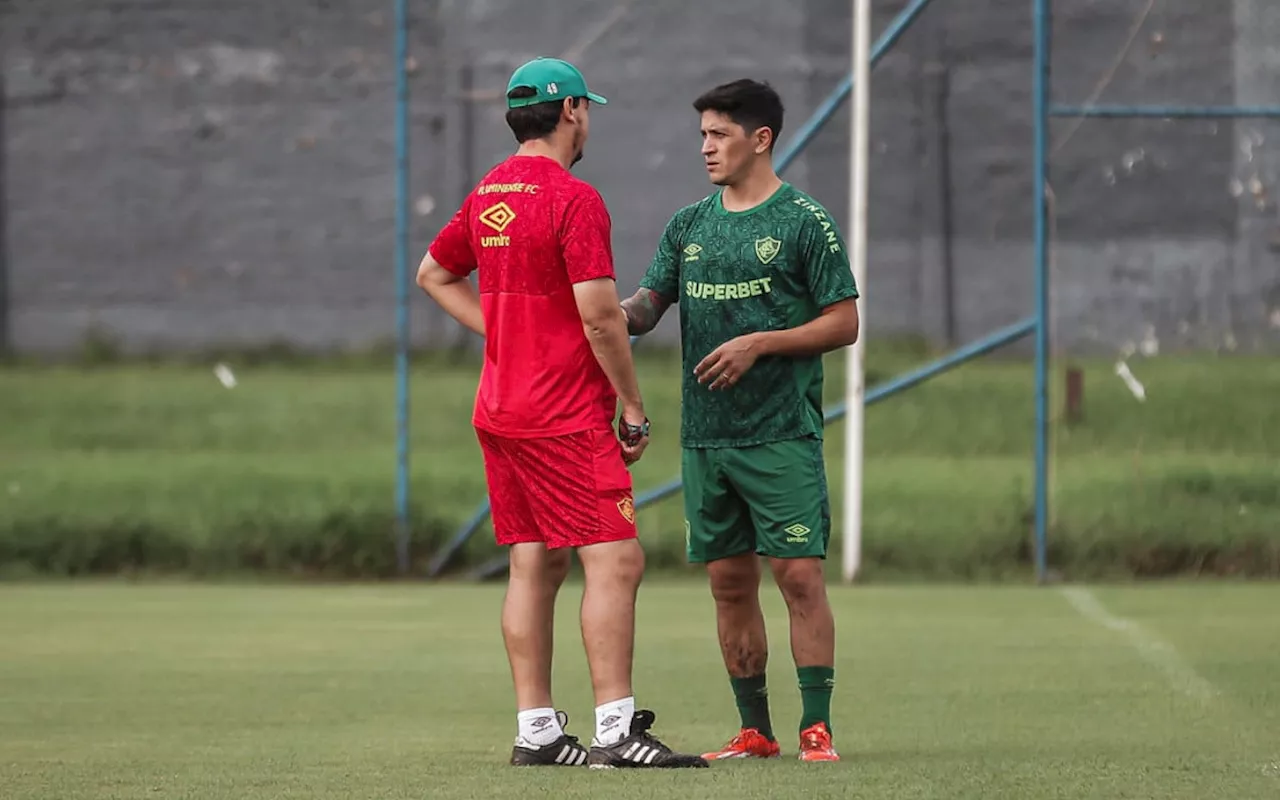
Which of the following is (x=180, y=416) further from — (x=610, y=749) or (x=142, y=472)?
(x=610, y=749)

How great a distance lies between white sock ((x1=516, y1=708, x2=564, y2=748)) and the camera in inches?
225

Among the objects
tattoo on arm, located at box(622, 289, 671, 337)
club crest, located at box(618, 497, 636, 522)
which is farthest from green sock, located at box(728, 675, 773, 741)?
tattoo on arm, located at box(622, 289, 671, 337)

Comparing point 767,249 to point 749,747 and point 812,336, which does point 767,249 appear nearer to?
point 812,336

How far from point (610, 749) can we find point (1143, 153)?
8257 millimetres

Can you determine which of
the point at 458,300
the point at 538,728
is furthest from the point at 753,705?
the point at 458,300

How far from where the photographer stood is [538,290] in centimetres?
567

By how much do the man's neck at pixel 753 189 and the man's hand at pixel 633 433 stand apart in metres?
0.61

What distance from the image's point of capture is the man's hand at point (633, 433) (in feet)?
18.7

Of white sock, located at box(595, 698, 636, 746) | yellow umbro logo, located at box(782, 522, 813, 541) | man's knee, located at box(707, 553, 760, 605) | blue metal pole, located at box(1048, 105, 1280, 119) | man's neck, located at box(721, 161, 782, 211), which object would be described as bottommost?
white sock, located at box(595, 698, 636, 746)

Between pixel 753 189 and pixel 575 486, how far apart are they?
886 mm

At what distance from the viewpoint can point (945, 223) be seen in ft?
45.6

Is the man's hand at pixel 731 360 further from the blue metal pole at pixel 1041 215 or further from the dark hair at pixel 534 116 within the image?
the blue metal pole at pixel 1041 215

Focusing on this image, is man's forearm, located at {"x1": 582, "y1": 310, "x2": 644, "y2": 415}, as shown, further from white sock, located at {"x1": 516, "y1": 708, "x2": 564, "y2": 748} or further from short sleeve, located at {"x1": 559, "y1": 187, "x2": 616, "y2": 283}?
white sock, located at {"x1": 516, "y1": 708, "x2": 564, "y2": 748}

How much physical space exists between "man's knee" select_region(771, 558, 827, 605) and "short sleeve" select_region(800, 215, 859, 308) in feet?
2.11
